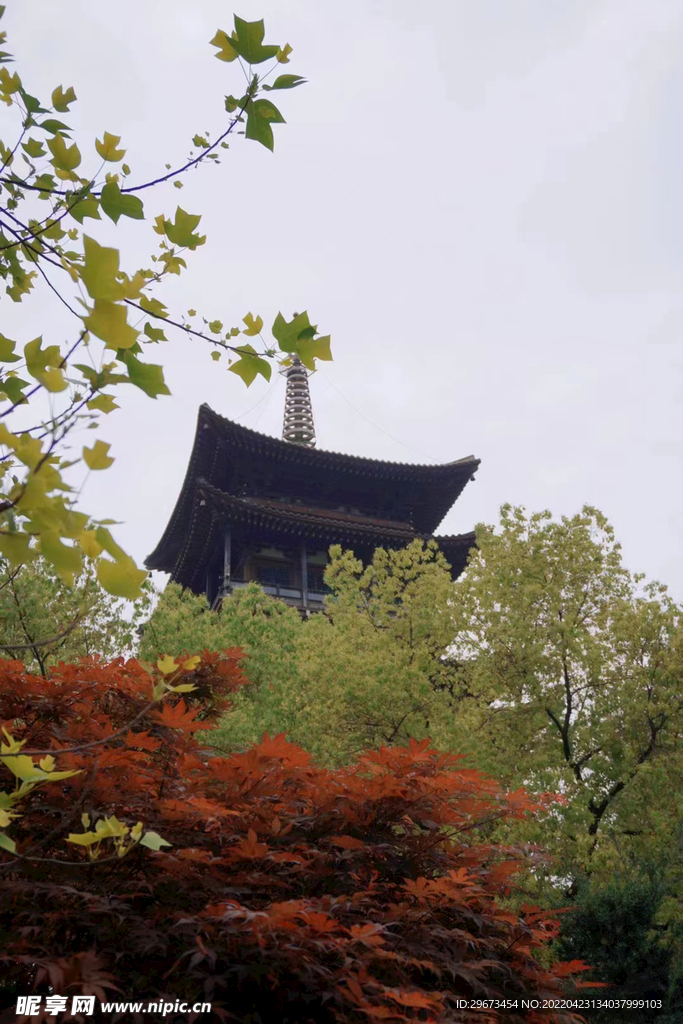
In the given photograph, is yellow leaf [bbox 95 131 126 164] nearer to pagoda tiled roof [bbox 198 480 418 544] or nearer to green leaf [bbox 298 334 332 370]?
green leaf [bbox 298 334 332 370]

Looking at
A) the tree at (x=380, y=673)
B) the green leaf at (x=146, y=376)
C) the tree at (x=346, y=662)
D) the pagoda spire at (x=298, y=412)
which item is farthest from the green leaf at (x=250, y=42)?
the pagoda spire at (x=298, y=412)

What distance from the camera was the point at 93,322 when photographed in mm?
1360

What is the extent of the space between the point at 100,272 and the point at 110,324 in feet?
0.26

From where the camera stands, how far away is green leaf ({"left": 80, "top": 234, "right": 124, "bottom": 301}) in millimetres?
1322

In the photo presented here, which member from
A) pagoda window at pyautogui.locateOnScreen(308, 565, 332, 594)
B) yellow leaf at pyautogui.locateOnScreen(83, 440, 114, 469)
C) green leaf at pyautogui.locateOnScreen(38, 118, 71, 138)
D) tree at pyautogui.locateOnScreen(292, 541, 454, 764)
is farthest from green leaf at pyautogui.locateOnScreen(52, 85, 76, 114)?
pagoda window at pyautogui.locateOnScreen(308, 565, 332, 594)

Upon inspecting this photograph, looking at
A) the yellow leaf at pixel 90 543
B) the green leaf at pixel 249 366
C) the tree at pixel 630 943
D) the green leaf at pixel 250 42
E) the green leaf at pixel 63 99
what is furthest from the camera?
the tree at pixel 630 943

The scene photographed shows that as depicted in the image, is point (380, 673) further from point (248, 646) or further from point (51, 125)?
point (51, 125)

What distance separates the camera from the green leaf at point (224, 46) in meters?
2.05

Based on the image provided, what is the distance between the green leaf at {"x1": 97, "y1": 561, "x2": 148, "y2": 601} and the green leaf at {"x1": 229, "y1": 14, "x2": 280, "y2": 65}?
128 centimetres

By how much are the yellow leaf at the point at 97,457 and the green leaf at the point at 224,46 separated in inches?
45.7

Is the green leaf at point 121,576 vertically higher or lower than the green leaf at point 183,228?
lower

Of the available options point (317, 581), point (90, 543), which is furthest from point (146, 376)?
point (317, 581)

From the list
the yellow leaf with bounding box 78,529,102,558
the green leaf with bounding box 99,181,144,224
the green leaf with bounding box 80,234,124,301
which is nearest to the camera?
the green leaf with bounding box 80,234,124,301

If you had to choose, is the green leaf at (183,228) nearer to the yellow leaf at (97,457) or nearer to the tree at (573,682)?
the yellow leaf at (97,457)
